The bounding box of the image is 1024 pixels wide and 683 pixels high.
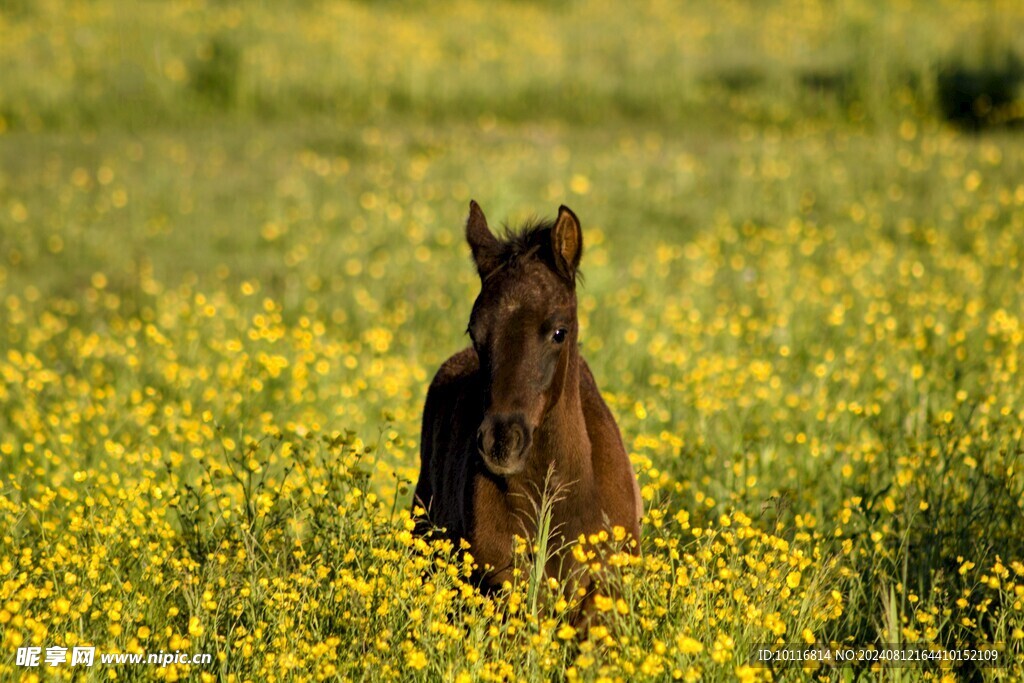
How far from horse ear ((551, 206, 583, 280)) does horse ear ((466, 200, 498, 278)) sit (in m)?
0.24

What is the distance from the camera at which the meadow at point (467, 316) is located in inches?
161

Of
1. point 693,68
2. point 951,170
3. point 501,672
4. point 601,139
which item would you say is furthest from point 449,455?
point 693,68

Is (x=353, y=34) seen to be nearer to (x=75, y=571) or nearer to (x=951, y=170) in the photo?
(x=951, y=170)

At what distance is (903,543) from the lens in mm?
4773

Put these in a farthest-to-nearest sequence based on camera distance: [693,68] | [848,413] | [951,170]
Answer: [693,68] → [951,170] → [848,413]

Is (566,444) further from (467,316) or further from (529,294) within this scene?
(467,316)

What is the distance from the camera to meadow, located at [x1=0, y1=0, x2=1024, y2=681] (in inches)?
161

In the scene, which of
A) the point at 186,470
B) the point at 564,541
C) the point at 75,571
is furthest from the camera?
the point at 186,470

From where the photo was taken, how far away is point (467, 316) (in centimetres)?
970

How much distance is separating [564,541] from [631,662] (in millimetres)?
702

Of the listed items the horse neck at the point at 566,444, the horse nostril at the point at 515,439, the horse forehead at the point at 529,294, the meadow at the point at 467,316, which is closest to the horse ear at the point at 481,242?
the horse forehead at the point at 529,294

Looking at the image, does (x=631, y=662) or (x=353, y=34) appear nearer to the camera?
(x=631, y=662)

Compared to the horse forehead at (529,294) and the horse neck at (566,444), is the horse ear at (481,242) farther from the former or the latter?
the horse neck at (566,444)

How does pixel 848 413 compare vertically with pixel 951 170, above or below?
below
